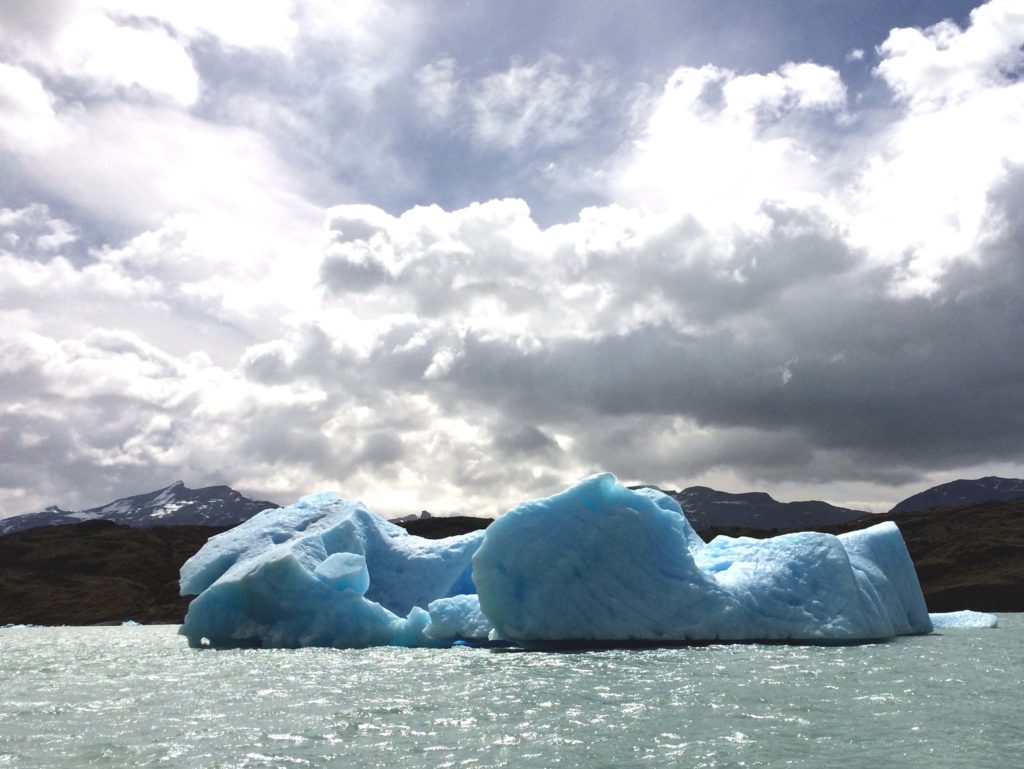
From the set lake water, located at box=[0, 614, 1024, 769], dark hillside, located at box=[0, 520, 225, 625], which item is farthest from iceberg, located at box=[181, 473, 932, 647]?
dark hillside, located at box=[0, 520, 225, 625]

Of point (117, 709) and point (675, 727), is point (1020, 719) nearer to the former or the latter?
point (675, 727)

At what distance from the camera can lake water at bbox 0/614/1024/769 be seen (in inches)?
259

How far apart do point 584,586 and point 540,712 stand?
7093 millimetres

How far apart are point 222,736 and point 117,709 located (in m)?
2.36

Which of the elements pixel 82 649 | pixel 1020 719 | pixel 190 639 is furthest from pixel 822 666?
pixel 82 649

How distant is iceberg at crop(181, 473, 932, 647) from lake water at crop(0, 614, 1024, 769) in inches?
48.3

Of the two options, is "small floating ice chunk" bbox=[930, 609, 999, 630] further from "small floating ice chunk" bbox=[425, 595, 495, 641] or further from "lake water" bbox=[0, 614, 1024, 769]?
"small floating ice chunk" bbox=[425, 595, 495, 641]

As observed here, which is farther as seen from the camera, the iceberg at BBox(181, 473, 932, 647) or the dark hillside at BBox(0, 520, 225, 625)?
the dark hillside at BBox(0, 520, 225, 625)

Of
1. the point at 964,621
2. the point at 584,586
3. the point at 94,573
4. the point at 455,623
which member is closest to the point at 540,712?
the point at 584,586

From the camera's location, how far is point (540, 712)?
27.7 feet

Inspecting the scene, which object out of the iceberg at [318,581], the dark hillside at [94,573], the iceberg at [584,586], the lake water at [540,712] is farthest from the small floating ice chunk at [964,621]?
the dark hillside at [94,573]

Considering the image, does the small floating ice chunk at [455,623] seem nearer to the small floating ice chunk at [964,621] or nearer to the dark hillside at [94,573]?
the small floating ice chunk at [964,621]

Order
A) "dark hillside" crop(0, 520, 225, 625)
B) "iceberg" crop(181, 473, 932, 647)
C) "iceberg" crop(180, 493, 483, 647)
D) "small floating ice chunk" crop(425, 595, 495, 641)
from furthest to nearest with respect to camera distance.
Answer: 1. "dark hillside" crop(0, 520, 225, 625)
2. "iceberg" crop(180, 493, 483, 647)
3. "small floating ice chunk" crop(425, 595, 495, 641)
4. "iceberg" crop(181, 473, 932, 647)

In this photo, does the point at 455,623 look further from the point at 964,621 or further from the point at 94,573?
the point at 94,573
